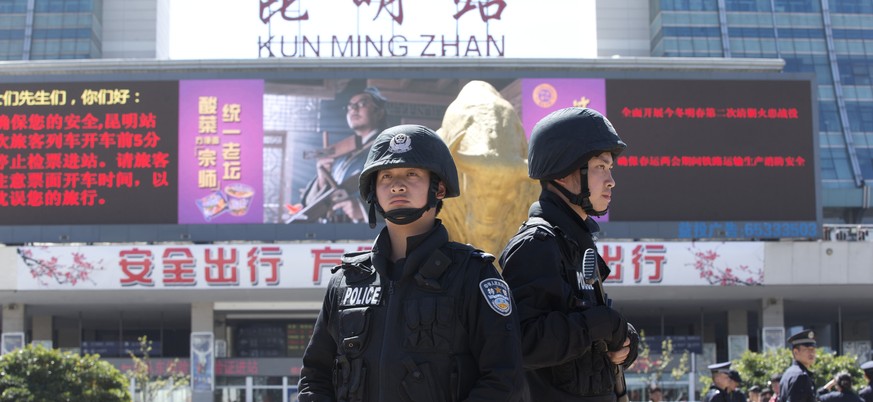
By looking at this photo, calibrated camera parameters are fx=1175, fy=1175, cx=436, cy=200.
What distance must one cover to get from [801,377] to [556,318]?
494cm

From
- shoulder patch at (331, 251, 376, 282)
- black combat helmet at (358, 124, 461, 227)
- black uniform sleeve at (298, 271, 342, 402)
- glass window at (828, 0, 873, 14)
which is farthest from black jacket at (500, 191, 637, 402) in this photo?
glass window at (828, 0, 873, 14)

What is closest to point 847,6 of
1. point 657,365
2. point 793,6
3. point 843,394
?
point 793,6

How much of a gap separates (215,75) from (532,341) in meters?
27.6

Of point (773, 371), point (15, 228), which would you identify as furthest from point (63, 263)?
point (773, 371)

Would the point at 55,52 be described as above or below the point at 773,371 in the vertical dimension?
above

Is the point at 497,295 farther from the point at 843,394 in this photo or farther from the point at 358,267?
the point at 843,394

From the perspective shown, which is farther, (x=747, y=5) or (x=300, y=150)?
(x=747, y=5)

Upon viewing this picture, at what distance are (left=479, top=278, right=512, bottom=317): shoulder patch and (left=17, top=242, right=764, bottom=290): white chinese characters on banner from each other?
26.9 m

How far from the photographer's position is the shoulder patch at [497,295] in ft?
11.1

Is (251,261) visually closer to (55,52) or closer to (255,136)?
(255,136)

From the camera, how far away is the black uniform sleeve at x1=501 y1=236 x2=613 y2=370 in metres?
3.65

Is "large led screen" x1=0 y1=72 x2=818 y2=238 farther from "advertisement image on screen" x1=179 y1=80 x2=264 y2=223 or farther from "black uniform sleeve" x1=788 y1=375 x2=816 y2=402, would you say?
"black uniform sleeve" x1=788 y1=375 x2=816 y2=402

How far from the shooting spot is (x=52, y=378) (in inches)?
643

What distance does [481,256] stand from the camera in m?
3.54
